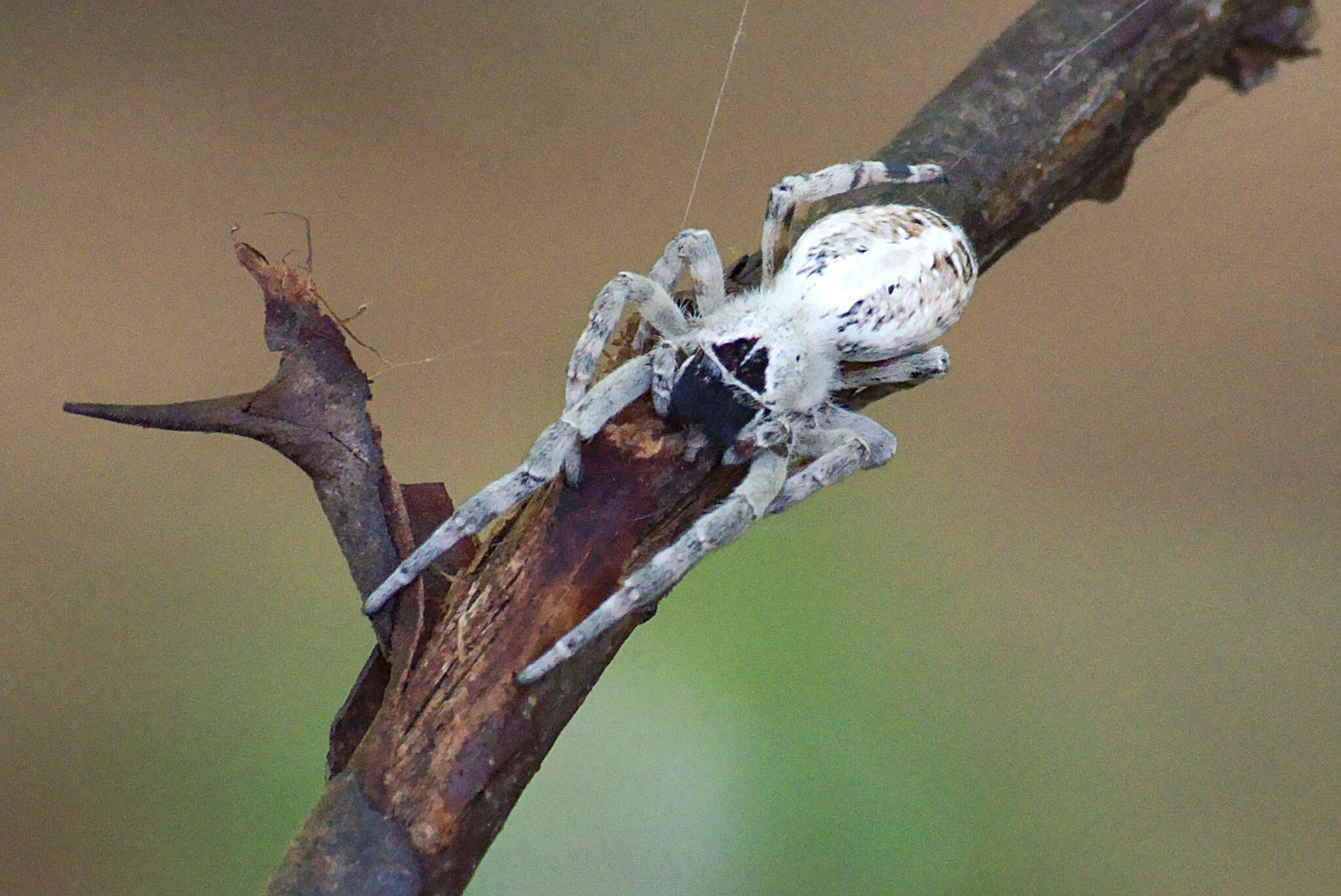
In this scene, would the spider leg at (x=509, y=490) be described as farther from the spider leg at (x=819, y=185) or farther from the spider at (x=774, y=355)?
the spider leg at (x=819, y=185)

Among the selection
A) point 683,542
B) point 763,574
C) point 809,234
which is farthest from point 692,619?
point 809,234

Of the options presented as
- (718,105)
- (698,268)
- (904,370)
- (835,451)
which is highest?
(718,105)

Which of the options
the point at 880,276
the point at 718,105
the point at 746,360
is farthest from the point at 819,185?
the point at 718,105

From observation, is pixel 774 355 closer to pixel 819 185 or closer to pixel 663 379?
pixel 663 379

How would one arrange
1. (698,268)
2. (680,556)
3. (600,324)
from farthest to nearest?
(698,268) → (600,324) → (680,556)

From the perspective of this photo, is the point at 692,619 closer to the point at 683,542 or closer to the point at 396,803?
the point at 683,542
